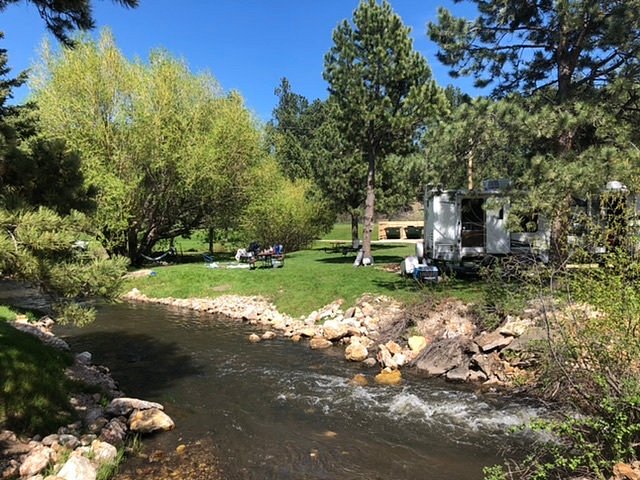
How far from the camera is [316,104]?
2500 inches

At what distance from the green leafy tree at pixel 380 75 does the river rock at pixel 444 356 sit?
385 inches

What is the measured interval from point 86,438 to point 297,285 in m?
10.6

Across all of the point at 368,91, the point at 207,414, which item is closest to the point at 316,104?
the point at 368,91

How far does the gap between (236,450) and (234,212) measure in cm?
2093

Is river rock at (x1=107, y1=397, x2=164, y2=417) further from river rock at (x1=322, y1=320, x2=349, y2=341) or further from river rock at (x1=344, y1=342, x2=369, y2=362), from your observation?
river rock at (x1=322, y1=320, x2=349, y2=341)

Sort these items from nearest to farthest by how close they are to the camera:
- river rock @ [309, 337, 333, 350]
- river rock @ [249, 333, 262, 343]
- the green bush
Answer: river rock @ [309, 337, 333, 350], river rock @ [249, 333, 262, 343], the green bush

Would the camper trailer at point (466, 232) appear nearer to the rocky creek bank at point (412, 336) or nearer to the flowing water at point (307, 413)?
the rocky creek bank at point (412, 336)

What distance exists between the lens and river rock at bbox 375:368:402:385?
8528 millimetres

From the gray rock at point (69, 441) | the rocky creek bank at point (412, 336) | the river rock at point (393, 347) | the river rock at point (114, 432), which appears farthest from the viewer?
the river rock at point (393, 347)

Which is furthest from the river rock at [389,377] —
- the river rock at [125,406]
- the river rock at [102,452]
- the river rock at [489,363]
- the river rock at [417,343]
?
the river rock at [102,452]

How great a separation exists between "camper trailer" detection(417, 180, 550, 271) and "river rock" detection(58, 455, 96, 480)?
11.2 meters

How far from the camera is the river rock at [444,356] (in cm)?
897

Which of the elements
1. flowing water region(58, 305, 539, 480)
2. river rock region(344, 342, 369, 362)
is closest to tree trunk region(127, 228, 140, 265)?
flowing water region(58, 305, 539, 480)

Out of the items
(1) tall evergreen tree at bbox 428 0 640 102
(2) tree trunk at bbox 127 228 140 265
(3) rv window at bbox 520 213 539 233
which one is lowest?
(2) tree trunk at bbox 127 228 140 265
